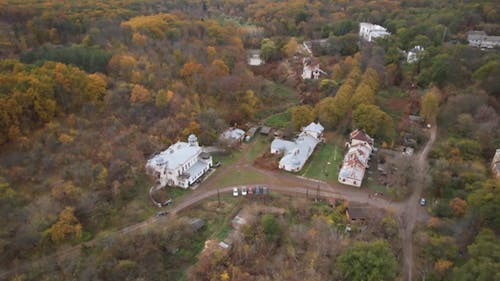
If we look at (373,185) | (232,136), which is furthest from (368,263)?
(232,136)

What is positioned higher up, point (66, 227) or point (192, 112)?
point (192, 112)

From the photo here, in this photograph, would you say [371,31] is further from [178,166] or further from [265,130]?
[178,166]

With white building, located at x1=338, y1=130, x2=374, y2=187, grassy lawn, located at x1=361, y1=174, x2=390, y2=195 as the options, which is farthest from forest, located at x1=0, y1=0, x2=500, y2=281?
grassy lawn, located at x1=361, y1=174, x2=390, y2=195

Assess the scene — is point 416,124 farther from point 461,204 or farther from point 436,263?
point 436,263

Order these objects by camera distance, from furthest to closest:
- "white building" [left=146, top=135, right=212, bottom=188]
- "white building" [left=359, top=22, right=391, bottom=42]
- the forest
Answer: "white building" [left=359, top=22, right=391, bottom=42] → "white building" [left=146, top=135, right=212, bottom=188] → the forest

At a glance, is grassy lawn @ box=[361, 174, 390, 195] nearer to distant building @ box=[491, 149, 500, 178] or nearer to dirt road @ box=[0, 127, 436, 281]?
dirt road @ box=[0, 127, 436, 281]

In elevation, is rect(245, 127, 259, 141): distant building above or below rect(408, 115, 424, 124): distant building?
below
